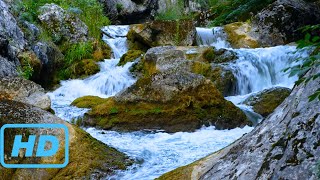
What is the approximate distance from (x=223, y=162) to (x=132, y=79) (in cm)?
732

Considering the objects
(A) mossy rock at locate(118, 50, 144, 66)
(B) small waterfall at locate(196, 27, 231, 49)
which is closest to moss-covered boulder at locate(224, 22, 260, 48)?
(B) small waterfall at locate(196, 27, 231, 49)

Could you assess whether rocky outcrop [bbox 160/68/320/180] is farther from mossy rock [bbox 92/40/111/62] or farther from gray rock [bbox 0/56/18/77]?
mossy rock [bbox 92/40/111/62]

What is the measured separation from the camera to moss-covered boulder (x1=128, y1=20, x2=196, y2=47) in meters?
12.2

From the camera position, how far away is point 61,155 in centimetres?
357

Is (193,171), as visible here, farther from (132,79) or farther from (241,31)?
(241,31)

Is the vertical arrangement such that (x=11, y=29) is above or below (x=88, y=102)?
above

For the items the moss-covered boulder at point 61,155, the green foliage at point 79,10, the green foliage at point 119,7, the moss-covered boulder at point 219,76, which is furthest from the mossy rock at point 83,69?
the green foliage at point 119,7

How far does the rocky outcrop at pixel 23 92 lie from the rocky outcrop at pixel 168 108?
0.81 metres

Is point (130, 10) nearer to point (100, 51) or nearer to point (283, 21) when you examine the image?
point (100, 51)

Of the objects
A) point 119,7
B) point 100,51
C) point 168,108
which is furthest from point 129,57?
point 119,7

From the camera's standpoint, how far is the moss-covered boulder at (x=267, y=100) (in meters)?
6.71

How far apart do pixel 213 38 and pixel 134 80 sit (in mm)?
4426

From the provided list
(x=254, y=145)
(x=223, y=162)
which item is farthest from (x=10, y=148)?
(x=254, y=145)

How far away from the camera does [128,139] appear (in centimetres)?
541
